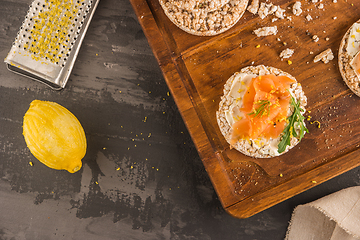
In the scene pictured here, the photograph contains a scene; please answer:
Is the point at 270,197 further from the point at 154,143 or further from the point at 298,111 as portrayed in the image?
the point at 154,143

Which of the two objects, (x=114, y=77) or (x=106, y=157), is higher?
(x=114, y=77)

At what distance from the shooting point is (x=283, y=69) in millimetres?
2123

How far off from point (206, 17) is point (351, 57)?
137 centimetres

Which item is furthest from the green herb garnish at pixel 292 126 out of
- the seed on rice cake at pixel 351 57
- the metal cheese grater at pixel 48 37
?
the metal cheese grater at pixel 48 37

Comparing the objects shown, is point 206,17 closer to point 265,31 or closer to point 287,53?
point 265,31

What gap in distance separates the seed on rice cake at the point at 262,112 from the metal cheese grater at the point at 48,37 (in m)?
1.58

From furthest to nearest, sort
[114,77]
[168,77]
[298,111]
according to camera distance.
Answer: [114,77]
[168,77]
[298,111]

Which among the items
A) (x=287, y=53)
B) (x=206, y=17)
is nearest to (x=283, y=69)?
(x=287, y=53)

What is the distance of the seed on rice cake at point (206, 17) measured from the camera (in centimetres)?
195

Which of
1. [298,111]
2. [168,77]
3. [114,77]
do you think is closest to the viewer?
[298,111]

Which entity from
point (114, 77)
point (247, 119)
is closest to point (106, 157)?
point (114, 77)

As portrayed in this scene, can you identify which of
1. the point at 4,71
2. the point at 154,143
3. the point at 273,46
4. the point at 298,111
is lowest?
the point at 154,143

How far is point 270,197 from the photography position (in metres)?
2.09

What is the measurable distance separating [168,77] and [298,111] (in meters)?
1.15
